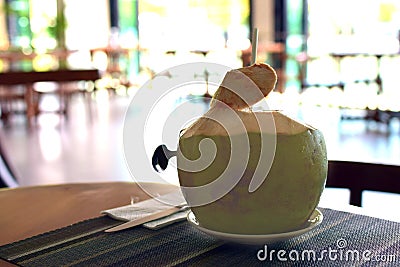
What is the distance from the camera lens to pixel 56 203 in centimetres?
98

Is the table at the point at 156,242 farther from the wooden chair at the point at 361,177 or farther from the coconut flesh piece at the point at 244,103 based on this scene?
the wooden chair at the point at 361,177

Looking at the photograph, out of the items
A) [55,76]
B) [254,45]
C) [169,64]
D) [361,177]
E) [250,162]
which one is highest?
[254,45]

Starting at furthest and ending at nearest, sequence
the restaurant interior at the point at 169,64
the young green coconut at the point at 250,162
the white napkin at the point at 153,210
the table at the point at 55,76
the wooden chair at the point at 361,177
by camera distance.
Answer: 1. the table at the point at 55,76
2. the restaurant interior at the point at 169,64
3. the wooden chair at the point at 361,177
4. the white napkin at the point at 153,210
5. the young green coconut at the point at 250,162

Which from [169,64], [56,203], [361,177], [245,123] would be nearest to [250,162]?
[245,123]

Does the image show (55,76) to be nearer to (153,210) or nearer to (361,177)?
(361,177)

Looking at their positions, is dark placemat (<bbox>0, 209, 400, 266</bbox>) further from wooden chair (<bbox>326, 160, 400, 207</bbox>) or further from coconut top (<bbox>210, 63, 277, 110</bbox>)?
wooden chair (<bbox>326, 160, 400, 207</bbox>)

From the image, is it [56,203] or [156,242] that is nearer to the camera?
[156,242]

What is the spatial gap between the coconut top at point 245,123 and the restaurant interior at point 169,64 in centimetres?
236

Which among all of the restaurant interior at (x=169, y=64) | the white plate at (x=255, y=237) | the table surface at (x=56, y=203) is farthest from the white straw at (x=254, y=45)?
the restaurant interior at (x=169, y=64)

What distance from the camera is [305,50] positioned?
8.50m

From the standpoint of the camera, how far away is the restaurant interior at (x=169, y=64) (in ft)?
15.5

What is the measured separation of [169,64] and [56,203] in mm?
7829

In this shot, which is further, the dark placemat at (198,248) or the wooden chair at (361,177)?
the wooden chair at (361,177)

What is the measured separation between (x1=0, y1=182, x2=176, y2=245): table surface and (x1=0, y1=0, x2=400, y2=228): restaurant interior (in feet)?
6.86
